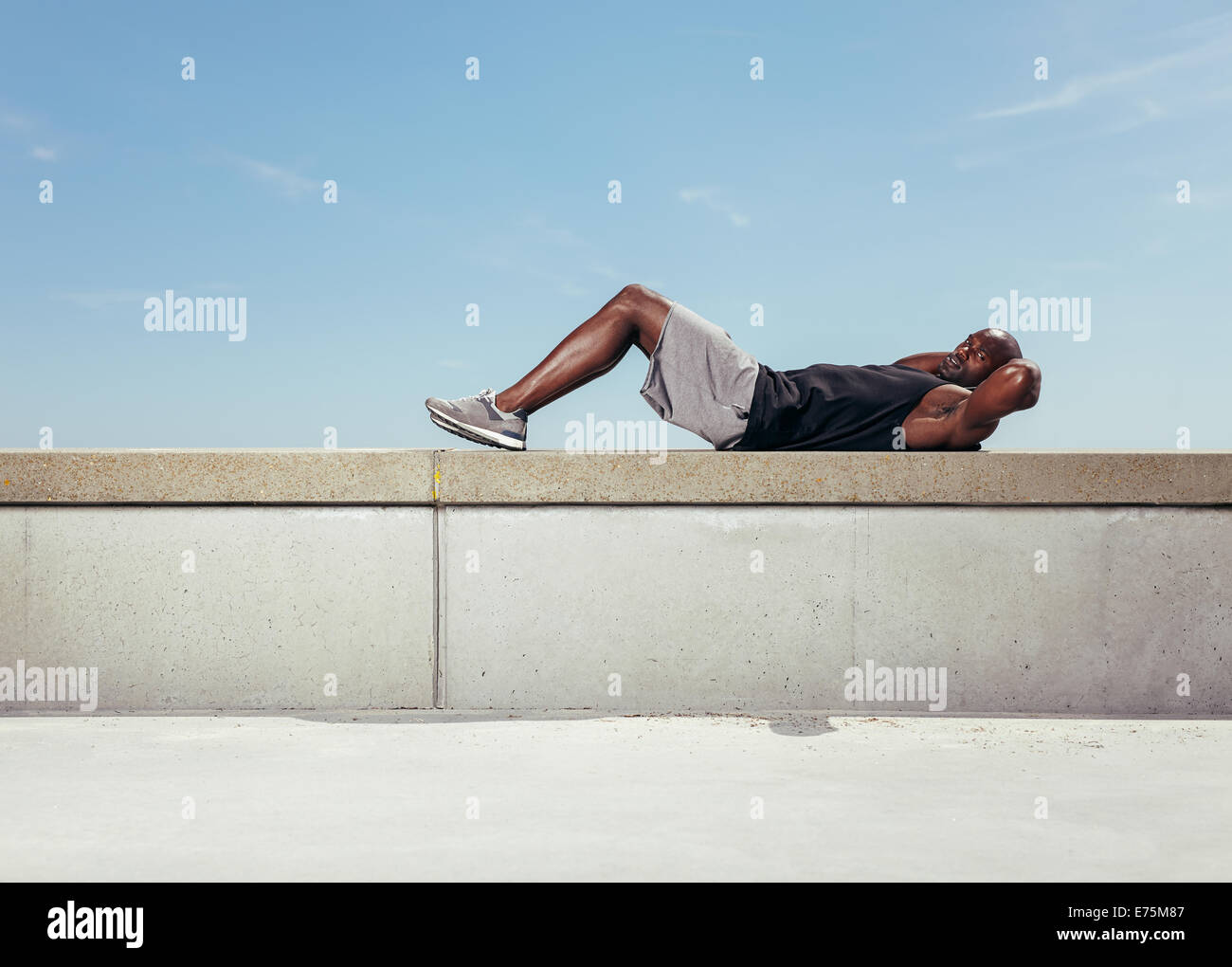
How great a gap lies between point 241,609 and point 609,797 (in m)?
2.68

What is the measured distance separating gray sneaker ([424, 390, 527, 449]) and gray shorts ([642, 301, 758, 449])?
747 millimetres

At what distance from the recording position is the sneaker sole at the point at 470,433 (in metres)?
5.58

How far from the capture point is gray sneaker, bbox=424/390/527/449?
220 inches

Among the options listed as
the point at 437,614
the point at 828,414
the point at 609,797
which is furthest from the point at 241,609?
the point at 828,414

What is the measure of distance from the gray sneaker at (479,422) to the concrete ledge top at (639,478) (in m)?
0.22

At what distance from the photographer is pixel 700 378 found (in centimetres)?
571

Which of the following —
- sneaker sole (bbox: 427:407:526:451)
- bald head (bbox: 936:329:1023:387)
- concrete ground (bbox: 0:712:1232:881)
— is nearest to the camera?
concrete ground (bbox: 0:712:1232:881)

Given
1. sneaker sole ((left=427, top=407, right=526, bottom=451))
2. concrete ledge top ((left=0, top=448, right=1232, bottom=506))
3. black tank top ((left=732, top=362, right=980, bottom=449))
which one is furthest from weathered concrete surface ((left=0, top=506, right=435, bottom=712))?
black tank top ((left=732, top=362, right=980, bottom=449))

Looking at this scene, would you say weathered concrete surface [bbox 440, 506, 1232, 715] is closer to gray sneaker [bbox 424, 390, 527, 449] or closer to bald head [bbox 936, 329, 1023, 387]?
gray sneaker [bbox 424, 390, 527, 449]

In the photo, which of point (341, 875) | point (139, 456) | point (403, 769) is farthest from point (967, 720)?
point (139, 456)

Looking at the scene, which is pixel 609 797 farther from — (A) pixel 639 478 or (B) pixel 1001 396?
(B) pixel 1001 396

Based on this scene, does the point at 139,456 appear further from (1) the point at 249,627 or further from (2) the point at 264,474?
(1) the point at 249,627

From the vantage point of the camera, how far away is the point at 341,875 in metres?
2.83
